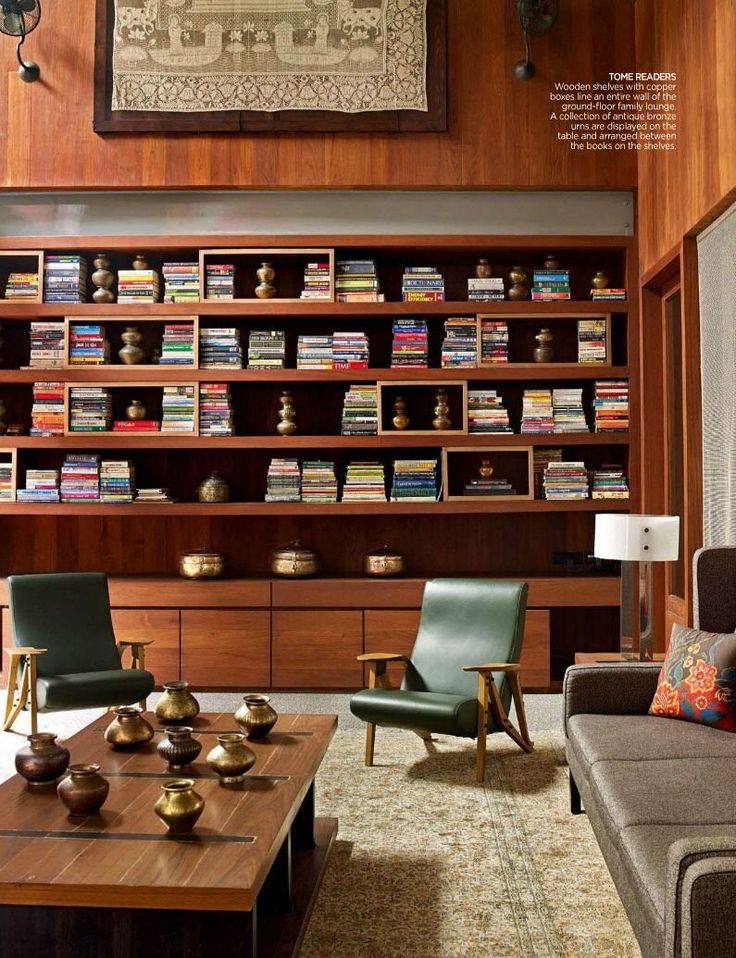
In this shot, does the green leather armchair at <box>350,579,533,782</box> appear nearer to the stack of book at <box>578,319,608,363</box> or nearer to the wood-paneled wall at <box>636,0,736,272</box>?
the stack of book at <box>578,319,608,363</box>

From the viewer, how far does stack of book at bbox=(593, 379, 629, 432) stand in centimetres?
603

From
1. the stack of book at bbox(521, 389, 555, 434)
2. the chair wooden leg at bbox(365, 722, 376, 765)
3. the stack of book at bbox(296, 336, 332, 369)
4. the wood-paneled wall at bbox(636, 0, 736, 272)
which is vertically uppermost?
the wood-paneled wall at bbox(636, 0, 736, 272)


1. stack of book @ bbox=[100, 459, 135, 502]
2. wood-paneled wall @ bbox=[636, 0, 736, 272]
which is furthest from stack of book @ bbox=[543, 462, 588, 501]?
stack of book @ bbox=[100, 459, 135, 502]

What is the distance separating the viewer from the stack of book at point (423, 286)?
612 centimetres

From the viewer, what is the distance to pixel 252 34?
603 cm

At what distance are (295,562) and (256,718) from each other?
2.66 m

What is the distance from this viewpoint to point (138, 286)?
6145 mm

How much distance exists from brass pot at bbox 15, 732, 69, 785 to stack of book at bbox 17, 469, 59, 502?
3363 millimetres

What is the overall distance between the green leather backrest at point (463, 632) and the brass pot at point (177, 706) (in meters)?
1.49

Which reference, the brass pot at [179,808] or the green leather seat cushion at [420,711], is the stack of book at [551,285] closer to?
the green leather seat cushion at [420,711]

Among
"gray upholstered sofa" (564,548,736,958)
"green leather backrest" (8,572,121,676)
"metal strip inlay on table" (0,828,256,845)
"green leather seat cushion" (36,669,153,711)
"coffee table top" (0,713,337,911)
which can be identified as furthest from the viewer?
"green leather backrest" (8,572,121,676)

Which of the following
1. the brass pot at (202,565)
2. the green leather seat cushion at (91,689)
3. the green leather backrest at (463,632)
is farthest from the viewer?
the brass pot at (202,565)

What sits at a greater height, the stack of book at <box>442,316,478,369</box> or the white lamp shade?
the stack of book at <box>442,316,478,369</box>

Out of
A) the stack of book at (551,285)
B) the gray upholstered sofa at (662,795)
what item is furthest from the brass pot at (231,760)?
the stack of book at (551,285)
